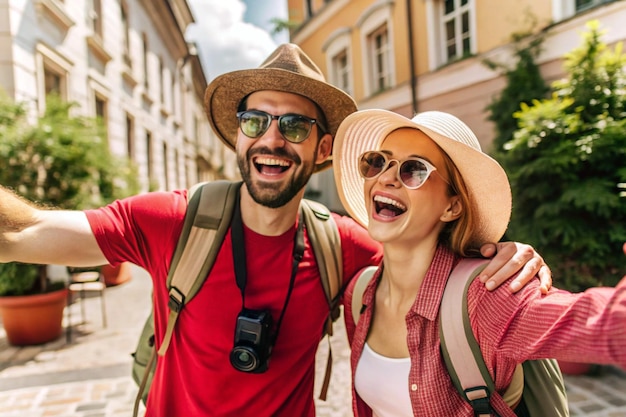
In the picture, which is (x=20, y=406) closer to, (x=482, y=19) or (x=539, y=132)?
(x=539, y=132)

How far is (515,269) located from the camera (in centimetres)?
124

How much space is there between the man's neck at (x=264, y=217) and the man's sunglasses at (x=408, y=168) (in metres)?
0.46

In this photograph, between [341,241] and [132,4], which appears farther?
[132,4]

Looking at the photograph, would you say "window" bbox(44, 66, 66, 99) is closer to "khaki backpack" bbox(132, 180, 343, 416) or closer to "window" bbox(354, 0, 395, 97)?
"khaki backpack" bbox(132, 180, 343, 416)

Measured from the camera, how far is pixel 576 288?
4090 millimetres

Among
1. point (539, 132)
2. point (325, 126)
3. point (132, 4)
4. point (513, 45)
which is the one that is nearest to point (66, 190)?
point (325, 126)

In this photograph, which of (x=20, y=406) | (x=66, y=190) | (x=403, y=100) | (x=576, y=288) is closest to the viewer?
(x=20, y=406)

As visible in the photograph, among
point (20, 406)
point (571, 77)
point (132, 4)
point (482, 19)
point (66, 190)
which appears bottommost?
point (20, 406)

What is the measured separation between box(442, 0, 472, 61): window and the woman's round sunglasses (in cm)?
907

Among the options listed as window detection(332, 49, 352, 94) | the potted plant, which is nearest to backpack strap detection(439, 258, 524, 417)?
the potted plant

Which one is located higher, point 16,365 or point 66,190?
point 66,190

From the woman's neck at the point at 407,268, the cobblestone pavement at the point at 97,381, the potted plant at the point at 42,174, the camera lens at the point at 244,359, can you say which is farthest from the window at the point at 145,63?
the woman's neck at the point at 407,268

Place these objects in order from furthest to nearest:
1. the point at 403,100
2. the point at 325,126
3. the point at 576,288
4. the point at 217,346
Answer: the point at 403,100 < the point at 576,288 < the point at 325,126 < the point at 217,346

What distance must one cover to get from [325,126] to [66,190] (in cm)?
456
